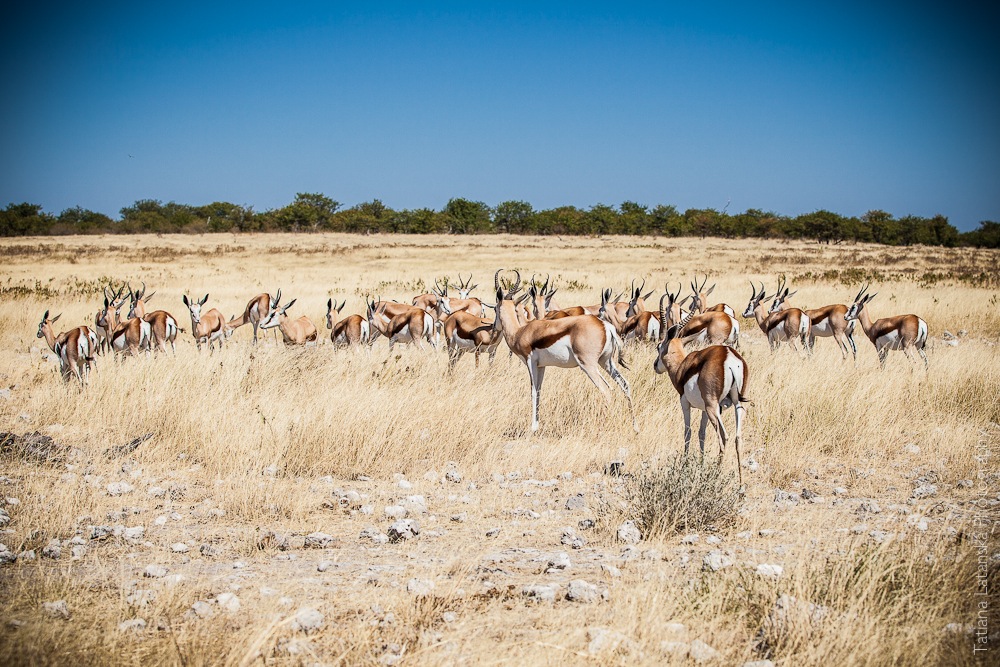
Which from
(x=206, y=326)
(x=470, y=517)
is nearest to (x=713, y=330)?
(x=470, y=517)

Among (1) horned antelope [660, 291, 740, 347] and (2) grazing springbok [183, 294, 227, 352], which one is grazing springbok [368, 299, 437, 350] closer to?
(2) grazing springbok [183, 294, 227, 352]

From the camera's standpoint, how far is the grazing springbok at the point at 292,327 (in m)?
15.3

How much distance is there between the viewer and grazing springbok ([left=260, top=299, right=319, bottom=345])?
15320 millimetres

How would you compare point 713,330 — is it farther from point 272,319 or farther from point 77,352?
point 77,352

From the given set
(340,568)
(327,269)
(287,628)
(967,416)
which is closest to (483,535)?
(340,568)

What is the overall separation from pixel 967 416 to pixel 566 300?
1471 cm

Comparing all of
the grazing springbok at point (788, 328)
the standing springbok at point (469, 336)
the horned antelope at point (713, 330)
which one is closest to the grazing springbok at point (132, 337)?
the standing springbok at point (469, 336)

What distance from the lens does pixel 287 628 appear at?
3.79 m

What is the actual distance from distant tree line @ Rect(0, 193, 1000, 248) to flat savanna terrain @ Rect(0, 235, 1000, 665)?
226ft

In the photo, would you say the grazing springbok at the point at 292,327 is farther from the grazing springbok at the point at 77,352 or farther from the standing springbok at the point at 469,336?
the grazing springbok at the point at 77,352

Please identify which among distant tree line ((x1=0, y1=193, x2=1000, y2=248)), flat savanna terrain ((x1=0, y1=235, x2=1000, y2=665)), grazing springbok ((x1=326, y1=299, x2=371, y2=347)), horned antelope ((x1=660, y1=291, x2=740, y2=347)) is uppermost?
distant tree line ((x1=0, y1=193, x2=1000, y2=248))

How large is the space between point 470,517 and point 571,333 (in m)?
3.72

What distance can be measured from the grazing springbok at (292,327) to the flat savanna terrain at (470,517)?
2.81 meters

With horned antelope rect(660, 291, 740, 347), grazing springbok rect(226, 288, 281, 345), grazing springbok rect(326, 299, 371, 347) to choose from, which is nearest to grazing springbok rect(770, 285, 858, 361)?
horned antelope rect(660, 291, 740, 347)
